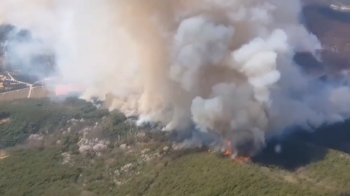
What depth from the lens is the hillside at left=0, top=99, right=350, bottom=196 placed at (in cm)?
3994

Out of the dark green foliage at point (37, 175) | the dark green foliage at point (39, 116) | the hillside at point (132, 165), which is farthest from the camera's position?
the dark green foliage at point (39, 116)

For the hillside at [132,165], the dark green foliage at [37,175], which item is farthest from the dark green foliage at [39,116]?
the dark green foliage at [37,175]

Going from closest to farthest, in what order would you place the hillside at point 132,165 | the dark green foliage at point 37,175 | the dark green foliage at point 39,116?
1. the hillside at point 132,165
2. the dark green foliage at point 37,175
3. the dark green foliage at point 39,116

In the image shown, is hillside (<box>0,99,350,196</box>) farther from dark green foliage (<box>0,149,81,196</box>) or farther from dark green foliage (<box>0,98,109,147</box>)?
dark green foliage (<box>0,98,109,147</box>)

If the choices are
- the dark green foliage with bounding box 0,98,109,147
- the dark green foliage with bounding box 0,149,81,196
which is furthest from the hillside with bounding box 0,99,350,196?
the dark green foliage with bounding box 0,98,109,147

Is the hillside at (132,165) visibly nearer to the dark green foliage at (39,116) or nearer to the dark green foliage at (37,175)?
the dark green foliage at (37,175)

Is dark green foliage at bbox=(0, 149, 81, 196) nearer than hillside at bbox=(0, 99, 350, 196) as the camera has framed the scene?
No

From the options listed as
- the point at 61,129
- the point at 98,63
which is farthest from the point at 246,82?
the point at 98,63

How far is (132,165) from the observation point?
44.8 m

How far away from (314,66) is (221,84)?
26862mm

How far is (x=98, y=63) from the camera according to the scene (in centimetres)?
6250

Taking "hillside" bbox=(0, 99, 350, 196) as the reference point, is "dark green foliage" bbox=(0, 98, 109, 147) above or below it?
above

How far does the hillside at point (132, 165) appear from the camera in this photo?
39.9 metres

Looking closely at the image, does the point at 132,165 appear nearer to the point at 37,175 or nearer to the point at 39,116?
the point at 37,175
